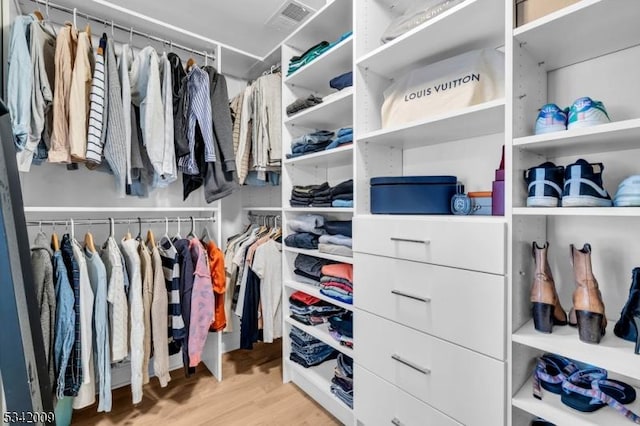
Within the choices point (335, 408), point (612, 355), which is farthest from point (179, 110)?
point (612, 355)

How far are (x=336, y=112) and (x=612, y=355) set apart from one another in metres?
1.49

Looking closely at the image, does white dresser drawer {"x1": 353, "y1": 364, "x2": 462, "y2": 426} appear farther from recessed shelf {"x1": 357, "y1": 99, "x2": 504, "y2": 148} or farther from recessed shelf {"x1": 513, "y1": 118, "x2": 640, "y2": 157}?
recessed shelf {"x1": 357, "y1": 99, "x2": 504, "y2": 148}

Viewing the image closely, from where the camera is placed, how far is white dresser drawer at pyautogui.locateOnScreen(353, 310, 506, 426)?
94 cm

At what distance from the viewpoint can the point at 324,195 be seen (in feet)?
5.54

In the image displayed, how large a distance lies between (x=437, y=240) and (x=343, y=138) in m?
0.76

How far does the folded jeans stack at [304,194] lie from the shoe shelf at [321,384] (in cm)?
101

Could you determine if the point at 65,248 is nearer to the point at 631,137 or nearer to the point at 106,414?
the point at 106,414

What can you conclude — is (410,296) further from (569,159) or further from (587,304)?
(569,159)

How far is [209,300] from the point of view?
1813 mm

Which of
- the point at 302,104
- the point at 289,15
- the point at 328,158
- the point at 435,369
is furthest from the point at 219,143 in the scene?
the point at 435,369

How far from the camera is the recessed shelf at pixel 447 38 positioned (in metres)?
1.03

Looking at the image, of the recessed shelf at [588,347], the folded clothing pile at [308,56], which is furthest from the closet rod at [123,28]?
the recessed shelf at [588,347]

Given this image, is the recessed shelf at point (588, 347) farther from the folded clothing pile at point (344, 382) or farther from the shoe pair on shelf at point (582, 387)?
the folded clothing pile at point (344, 382)

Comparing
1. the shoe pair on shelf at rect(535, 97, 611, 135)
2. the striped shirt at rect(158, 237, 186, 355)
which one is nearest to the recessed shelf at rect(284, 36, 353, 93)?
the shoe pair on shelf at rect(535, 97, 611, 135)
